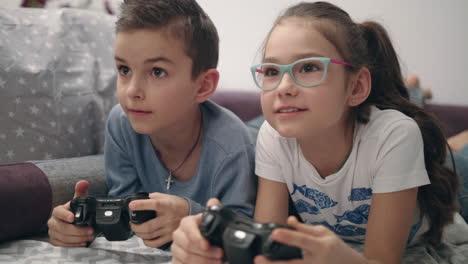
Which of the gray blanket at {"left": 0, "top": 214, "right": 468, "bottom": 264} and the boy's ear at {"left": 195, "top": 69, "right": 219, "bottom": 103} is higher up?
the boy's ear at {"left": 195, "top": 69, "right": 219, "bottom": 103}

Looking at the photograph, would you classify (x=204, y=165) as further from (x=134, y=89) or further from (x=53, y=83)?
(x=53, y=83)

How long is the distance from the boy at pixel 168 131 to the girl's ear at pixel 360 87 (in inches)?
11.4


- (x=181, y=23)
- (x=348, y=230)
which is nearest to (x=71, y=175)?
(x=181, y=23)

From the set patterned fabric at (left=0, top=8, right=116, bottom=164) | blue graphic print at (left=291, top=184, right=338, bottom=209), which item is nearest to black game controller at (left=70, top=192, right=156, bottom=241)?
blue graphic print at (left=291, top=184, right=338, bottom=209)

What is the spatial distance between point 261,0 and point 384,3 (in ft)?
2.01

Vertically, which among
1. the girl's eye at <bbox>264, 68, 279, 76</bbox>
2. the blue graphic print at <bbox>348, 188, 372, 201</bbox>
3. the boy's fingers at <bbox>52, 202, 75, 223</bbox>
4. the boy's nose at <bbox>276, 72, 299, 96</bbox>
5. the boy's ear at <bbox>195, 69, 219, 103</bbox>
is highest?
the girl's eye at <bbox>264, 68, 279, 76</bbox>

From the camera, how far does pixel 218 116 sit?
1217mm

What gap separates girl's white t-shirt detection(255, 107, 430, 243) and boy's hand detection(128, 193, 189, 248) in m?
0.22

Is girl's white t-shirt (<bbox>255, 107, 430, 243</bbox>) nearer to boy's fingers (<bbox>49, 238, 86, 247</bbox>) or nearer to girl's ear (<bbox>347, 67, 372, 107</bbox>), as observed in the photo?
girl's ear (<bbox>347, 67, 372, 107</bbox>)

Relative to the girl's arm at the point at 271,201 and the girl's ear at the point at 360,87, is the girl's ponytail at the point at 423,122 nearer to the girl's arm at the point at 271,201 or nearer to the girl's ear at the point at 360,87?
the girl's ear at the point at 360,87

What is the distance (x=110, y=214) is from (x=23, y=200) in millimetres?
243

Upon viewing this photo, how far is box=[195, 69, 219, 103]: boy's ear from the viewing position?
1.16 m

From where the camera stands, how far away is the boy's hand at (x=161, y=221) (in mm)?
948

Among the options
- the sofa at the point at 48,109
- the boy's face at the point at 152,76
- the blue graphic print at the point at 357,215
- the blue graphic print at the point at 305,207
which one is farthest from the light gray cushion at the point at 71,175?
the blue graphic print at the point at 357,215
